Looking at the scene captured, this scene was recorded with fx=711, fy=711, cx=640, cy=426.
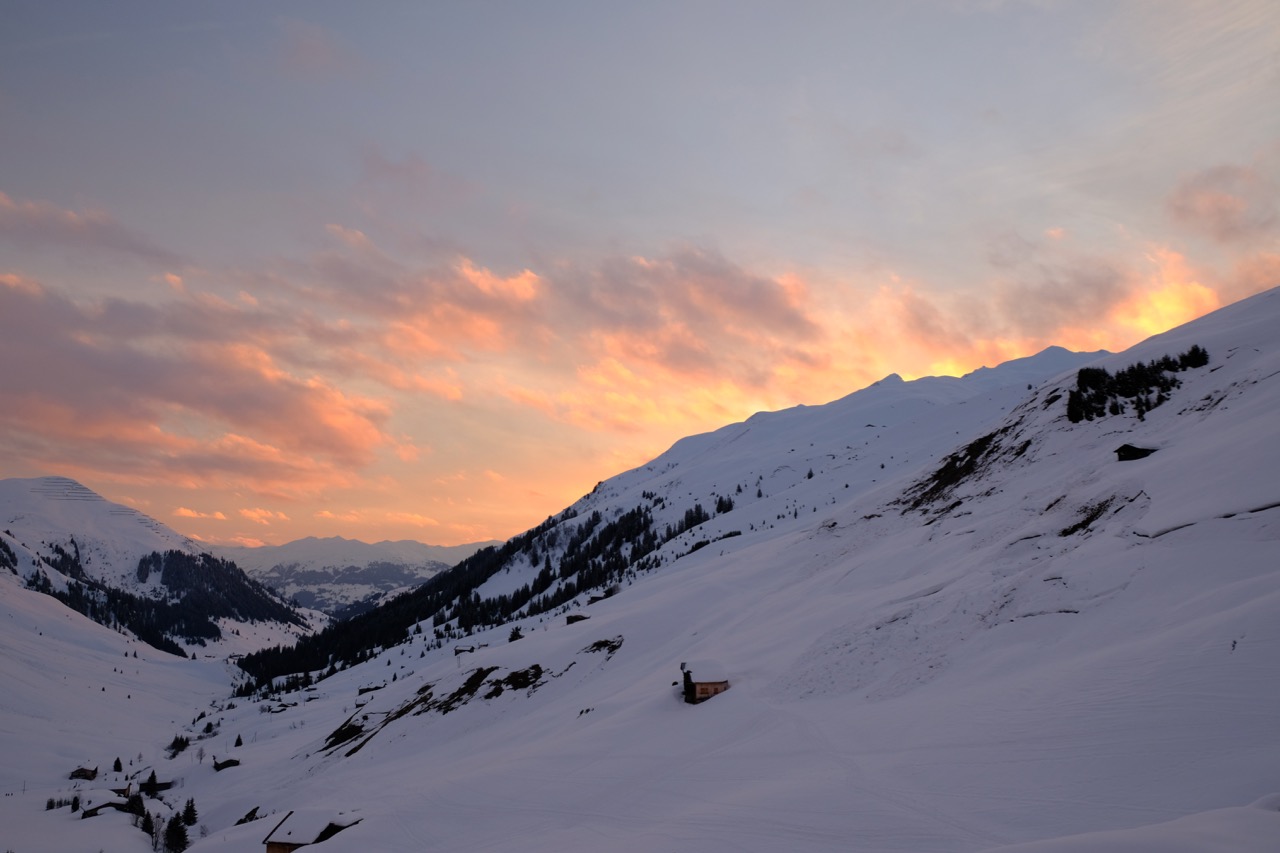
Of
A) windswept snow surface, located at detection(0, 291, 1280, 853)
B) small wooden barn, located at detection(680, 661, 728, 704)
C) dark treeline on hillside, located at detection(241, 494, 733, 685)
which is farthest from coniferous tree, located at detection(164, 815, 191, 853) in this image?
dark treeline on hillside, located at detection(241, 494, 733, 685)

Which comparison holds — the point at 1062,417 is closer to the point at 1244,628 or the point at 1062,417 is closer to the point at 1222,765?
the point at 1244,628

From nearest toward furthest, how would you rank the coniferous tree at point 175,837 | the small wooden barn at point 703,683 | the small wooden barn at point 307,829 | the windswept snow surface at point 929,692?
the windswept snow surface at point 929,692, the small wooden barn at point 307,829, the small wooden barn at point 703,683, the coniferous tree at point 175,837

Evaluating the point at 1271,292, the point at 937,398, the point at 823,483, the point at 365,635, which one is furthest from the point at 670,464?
the point at 1271,292

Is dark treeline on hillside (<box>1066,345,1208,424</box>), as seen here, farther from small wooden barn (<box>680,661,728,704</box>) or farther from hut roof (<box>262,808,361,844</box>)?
hut roof (<box>262,808,361,844</box>)

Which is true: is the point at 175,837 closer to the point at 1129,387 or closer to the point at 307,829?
the point at 307,829

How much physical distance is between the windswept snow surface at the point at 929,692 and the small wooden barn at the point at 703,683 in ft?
1.48

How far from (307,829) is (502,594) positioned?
106997mm

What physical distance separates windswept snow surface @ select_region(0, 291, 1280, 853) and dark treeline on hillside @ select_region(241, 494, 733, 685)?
61.1m

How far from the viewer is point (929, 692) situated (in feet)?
46.1

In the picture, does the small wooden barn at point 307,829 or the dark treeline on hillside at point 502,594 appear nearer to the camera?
the small wooden barn at point 307,829

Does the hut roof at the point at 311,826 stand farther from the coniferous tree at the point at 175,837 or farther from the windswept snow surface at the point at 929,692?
the coniferous tree at the point at 175,837

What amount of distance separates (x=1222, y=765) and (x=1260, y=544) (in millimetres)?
6937

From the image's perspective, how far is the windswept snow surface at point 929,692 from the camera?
880cm

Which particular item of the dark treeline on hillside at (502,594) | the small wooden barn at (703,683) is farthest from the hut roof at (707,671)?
the dark treeline on hillside at (502,594)
